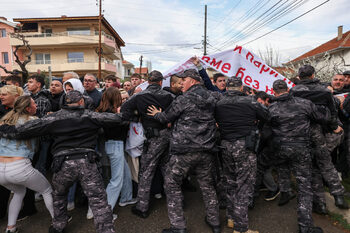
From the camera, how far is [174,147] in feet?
9.89

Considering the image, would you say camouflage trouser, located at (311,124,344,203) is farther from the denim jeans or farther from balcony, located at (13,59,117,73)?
balcony, located at (13,59,117,73)

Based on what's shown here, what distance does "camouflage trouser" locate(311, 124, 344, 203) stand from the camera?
3562 mm

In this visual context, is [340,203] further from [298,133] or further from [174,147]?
[174,147]

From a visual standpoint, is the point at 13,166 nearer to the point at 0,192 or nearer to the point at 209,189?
the point at 0,192

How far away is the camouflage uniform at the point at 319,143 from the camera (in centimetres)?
346

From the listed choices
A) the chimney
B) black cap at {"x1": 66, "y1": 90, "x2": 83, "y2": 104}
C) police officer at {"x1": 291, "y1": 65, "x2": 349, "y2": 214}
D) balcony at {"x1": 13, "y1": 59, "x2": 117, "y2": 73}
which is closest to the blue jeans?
black cap at {"x1": 66, "y1": 90, "x2": 83, "y2": 104}

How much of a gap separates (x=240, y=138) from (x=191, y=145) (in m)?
0.72

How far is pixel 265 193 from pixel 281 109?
6.36 ft

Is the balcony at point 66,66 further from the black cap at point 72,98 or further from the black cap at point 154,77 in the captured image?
the black cap at point 72,98

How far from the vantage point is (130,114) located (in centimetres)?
354

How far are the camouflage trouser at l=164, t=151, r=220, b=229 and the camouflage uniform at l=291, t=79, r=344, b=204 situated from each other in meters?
1.81

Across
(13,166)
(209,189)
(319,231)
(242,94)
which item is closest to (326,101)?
(242,94)

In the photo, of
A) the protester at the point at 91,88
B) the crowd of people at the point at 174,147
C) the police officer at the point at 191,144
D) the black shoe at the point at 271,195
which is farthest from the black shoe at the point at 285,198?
the protester at the point at 91,88

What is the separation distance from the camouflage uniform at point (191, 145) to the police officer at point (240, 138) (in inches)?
9.2
